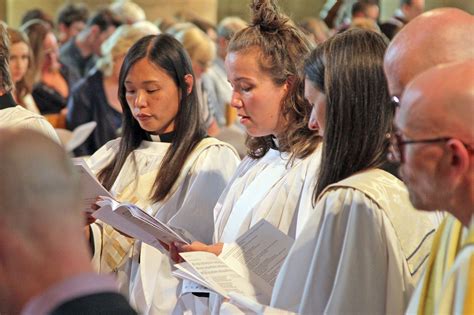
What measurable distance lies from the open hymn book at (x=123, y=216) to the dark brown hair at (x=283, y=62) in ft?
1.96

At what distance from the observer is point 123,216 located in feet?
15.0

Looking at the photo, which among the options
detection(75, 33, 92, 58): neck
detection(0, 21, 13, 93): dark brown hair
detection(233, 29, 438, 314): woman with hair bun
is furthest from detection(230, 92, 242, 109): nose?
detection(75, 33, 92, 58): neck

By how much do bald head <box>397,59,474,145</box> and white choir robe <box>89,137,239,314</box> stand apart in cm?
241

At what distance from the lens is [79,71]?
1252 cm

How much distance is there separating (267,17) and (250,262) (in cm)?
114

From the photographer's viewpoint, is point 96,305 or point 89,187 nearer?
point 96,305

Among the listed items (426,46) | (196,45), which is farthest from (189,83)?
(196,45)

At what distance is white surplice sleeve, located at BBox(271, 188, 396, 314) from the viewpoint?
136 inches

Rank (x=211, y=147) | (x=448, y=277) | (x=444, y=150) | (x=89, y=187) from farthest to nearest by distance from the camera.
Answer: (x=211, y=147)
(x=89, y=187)
(x=444, y=150)
(x=448, y=277)

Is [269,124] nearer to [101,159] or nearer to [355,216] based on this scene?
[355,216]

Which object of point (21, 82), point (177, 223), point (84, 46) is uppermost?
point (177, 223)

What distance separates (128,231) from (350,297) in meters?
1.49

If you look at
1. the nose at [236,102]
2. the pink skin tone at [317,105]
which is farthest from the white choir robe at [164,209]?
the pink skin tone at [317,105]

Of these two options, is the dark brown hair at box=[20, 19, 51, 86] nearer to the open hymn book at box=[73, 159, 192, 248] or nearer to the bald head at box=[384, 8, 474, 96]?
the open hymn book at box=[73, 159, 192, 248]
